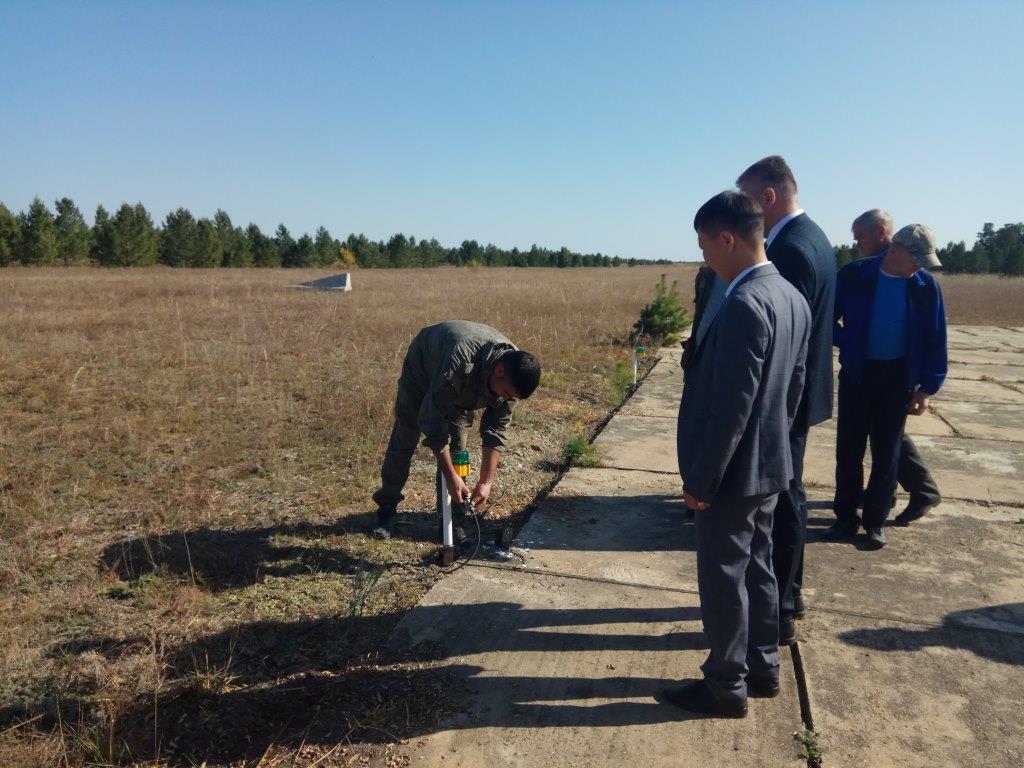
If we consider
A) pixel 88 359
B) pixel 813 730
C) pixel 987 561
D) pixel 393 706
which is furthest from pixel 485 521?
pixel 88 359

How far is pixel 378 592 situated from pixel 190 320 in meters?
12.3

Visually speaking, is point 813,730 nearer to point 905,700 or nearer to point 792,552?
point 905,700

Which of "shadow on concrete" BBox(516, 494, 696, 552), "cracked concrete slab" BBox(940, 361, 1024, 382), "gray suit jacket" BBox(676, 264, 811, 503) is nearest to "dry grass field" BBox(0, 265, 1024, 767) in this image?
"shadow on concrete" BBox(516, 494, 696, 552)

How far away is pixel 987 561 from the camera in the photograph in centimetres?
379

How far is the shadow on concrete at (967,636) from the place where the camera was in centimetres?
294

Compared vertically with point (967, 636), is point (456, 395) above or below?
above

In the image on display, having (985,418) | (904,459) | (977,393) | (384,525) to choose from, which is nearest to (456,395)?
(384,525)

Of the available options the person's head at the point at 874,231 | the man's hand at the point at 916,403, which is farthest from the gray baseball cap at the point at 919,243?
the man's hand at the point at 916,403

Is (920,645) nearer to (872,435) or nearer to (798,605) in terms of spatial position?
(798,605)

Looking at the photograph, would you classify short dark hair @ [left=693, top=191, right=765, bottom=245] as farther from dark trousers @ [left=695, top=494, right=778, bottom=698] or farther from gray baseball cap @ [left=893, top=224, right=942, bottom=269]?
gray baseball cap @ [left=893, top=224, right=942, bottom=269]

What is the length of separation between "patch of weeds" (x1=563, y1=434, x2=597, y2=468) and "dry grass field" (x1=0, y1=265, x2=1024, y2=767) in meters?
0.20

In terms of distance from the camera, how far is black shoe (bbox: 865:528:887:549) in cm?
395

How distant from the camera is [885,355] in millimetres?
3844

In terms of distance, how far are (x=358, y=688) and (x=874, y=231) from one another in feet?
12.5
